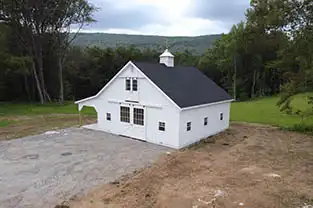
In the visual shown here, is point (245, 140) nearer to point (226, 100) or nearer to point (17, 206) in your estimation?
point (226, 100)

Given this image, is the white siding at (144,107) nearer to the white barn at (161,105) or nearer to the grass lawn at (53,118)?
the white barn at (161,105)

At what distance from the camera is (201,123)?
14.0 meters

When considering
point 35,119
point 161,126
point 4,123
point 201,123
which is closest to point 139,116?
point 161,126

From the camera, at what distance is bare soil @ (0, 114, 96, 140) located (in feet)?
51.0

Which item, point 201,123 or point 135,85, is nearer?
point 135,85

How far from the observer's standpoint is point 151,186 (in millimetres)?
8070

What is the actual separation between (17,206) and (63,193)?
1.20 metres

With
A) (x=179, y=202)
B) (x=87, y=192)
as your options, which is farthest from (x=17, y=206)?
(x=179, y=202)

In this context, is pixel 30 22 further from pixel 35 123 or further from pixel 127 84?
pixel 127 84

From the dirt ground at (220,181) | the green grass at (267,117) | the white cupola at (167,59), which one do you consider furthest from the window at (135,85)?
the green grass at (267,117)

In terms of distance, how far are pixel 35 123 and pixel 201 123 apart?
11.6 m

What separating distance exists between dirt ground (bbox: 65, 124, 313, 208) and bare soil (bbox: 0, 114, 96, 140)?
9.02 m

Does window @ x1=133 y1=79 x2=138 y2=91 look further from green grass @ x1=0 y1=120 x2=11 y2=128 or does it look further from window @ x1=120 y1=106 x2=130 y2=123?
green grass @ x1=0 y1=120 x2=11 y2=128

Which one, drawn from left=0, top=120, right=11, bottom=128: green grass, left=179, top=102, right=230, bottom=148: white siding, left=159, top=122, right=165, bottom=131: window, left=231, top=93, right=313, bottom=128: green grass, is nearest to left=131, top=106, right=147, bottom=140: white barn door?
left=159, top=122, right=165, bottom=131: window
